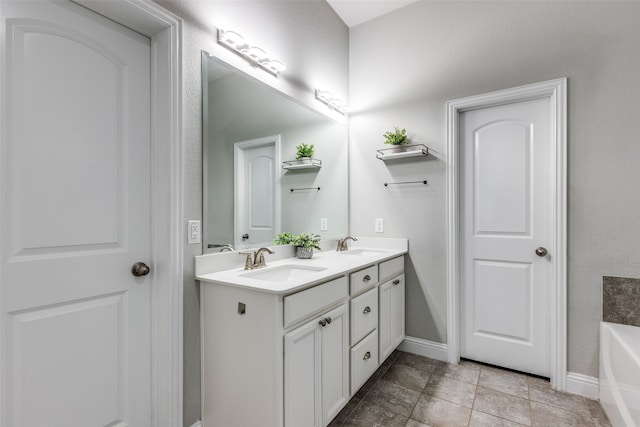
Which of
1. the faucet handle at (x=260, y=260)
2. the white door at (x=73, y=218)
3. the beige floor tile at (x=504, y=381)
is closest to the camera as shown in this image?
the white door at (x=73, y=218)

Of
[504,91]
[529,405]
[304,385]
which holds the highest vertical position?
[504,91]

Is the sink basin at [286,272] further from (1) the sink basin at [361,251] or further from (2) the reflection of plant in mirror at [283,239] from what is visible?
(1) the sink basin at [361,251]

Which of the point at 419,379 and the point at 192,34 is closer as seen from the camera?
the point at 192,34

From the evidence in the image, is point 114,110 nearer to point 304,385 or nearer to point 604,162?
point 304,385

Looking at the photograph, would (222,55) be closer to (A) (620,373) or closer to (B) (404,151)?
(B) (404,151)

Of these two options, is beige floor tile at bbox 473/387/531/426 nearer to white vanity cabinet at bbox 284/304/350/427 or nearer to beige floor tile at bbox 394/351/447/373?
beige floor tile at bbox 394/351/447/373

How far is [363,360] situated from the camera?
1931mm

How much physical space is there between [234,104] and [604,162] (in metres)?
2.33

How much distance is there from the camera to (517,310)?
229 centimetres

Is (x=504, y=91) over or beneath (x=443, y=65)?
beneath

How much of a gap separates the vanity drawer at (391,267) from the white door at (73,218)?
4.90 feet

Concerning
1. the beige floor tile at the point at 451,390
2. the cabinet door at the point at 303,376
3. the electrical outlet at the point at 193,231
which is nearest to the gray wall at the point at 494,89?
the beige floor tile at the point at 451,390

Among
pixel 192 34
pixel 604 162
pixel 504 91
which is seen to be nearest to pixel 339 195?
pixel 504 91

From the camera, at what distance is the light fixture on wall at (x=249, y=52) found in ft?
5.52
